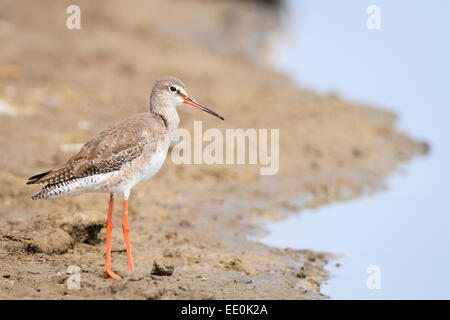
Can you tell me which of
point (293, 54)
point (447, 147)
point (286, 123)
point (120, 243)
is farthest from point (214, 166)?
point (293, 54)

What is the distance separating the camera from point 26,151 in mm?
10695

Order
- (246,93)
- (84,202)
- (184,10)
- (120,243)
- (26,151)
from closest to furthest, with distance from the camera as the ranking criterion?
1. (120,243)
2. (84,202)
3. (26,151)
4. (246,93)
5. (184,10)

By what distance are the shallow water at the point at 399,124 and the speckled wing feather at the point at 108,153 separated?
8.10ft

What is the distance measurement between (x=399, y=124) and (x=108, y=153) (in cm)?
859

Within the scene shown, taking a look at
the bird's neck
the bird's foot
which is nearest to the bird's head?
the bird's neck

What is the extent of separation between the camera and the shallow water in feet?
27.7

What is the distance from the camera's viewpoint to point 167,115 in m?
7.88

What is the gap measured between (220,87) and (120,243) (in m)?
6.87

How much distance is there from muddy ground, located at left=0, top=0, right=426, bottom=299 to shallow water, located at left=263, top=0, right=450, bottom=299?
411mm

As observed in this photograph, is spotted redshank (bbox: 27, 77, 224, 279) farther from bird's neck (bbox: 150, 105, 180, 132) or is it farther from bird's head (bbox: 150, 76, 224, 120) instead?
bird's head (bbox: 150, 76, 224, 120)

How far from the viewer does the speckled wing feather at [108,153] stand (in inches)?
287

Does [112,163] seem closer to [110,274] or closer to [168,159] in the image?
[110,274]

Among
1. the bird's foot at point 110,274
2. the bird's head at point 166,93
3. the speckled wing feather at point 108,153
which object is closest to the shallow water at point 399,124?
the bird's foot at point 110,274
